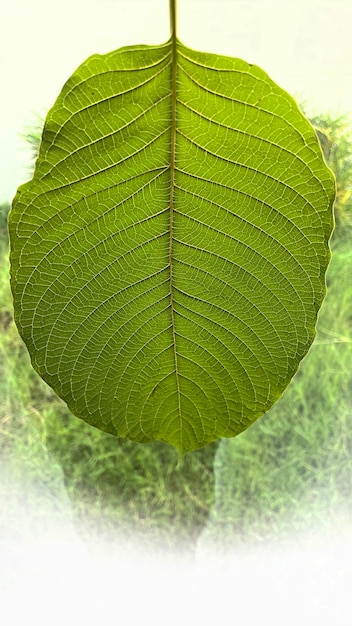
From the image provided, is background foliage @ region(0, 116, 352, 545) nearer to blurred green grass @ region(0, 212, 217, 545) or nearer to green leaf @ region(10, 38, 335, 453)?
blurred green grass @ region(0, 212, 217, 545)

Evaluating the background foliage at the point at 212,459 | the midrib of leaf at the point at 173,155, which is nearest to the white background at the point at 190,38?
the background foliage at the point at 212,459

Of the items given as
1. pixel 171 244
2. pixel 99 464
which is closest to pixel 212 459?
pixel 99 464

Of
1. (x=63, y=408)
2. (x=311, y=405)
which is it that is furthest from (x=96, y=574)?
(x=311, y=405)

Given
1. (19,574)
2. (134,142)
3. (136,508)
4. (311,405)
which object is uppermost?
(134,142)

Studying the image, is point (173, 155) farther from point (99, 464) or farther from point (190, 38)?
point (99, 464)

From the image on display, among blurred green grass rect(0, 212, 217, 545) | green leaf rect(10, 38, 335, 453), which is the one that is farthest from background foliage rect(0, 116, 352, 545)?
green leaf rect(10, 38, 335, 453)

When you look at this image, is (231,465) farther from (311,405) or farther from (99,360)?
(99,360)
